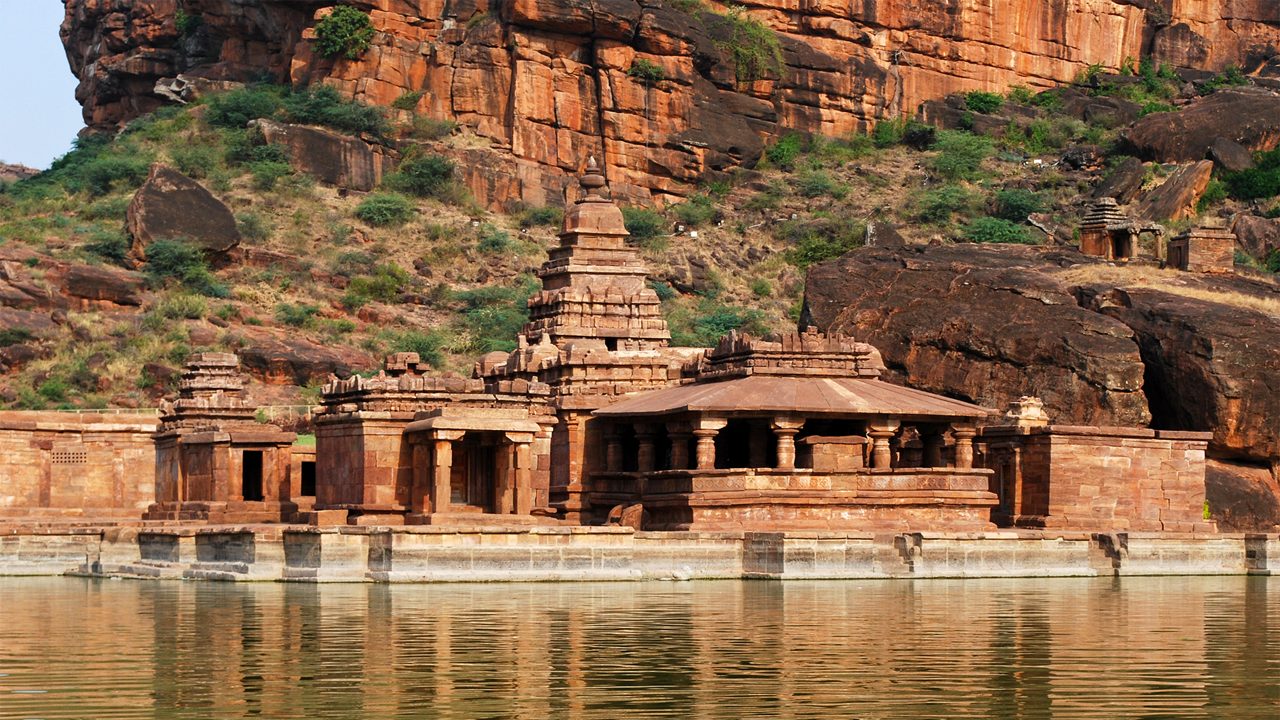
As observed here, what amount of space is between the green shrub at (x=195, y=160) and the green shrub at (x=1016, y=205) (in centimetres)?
3105

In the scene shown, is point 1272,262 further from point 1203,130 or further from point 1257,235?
point 1203,130

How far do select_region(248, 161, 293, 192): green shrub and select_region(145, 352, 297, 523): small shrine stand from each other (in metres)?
37.4

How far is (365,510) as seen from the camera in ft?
144

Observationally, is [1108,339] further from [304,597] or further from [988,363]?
[304,597]

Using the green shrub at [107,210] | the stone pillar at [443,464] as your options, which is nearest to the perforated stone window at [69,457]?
the stone pillar at [443,464]

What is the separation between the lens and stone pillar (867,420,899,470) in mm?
43500

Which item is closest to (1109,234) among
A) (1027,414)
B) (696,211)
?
(1027,414)

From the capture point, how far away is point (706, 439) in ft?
141

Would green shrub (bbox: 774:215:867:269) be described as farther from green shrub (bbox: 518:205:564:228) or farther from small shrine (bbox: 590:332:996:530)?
small shrine (bbox: 590:332:996:530)

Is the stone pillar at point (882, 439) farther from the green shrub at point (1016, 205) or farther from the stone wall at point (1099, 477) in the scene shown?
the green shrub at point (1016, 205)

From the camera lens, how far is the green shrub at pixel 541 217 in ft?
306

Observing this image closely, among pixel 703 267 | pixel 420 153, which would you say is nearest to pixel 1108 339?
pixel 703 267

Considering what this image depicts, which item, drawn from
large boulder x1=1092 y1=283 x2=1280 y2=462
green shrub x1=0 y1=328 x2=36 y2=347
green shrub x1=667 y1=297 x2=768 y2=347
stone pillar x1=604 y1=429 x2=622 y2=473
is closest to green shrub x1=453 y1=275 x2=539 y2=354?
green shrub x1=667 y1=297 x2=768 y2=347

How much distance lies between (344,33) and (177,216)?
14670 millimetres
